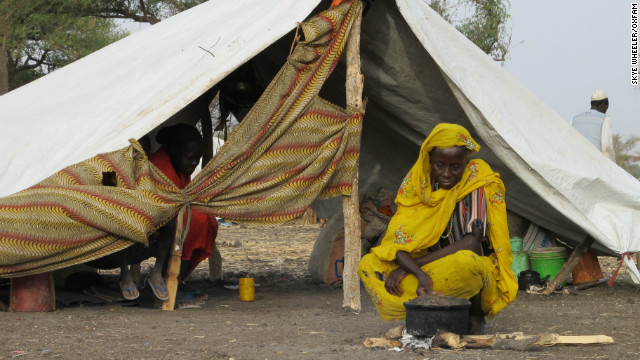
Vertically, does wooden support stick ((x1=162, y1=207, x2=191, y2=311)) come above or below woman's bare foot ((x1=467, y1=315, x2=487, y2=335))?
above

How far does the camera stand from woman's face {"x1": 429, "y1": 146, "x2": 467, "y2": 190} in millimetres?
3705

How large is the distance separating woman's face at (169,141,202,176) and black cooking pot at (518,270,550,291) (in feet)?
8.52

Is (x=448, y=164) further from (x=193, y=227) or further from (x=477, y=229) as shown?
(x=193, y=227)

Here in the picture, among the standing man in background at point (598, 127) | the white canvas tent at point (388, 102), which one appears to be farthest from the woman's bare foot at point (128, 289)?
the standing man in background at point (598, 127)

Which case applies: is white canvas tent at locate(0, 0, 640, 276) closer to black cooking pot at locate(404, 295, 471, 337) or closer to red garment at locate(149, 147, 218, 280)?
red garment at locate(149, 147, 218, 280)

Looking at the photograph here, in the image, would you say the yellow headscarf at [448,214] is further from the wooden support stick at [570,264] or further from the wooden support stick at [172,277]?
the wooden support stick at [570,264]

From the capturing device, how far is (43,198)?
453cm

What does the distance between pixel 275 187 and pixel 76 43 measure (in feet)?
47.2

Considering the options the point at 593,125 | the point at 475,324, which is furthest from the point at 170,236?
the point at 593,125

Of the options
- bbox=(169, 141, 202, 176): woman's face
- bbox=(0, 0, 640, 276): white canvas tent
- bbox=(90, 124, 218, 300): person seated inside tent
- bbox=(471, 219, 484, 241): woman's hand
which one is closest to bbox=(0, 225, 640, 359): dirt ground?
bbox=(90, 124, 218, 300): person seated inside tent

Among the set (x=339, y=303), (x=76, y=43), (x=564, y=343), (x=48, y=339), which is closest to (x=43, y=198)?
(x=48, y=339)

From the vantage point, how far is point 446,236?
3797 millimetres

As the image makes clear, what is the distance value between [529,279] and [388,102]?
1.70 m

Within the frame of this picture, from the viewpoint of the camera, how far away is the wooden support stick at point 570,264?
589 cm
